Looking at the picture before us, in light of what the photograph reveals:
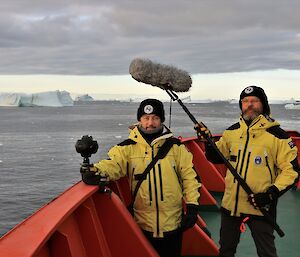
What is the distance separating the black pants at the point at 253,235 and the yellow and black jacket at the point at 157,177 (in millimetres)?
518

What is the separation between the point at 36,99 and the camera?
418ft

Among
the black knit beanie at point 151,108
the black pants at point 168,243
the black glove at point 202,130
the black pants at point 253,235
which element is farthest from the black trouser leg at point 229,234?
the black knit beanie at point 151,108

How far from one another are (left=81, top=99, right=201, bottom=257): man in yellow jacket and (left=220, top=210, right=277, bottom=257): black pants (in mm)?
467

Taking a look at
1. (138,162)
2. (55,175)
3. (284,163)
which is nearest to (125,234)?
(138,162)

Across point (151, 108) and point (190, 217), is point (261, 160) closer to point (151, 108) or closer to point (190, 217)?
point (190, 217)

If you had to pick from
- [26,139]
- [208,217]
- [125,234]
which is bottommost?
[26,139]

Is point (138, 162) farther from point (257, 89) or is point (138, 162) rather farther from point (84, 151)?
point (257, 89)

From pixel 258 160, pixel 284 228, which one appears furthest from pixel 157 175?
pixel 284 228

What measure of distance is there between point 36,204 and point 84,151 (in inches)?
631

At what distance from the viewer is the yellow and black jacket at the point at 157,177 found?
9.97ft

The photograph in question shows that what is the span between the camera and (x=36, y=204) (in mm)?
18078

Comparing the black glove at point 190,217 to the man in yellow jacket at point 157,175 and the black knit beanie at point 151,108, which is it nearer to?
the man in yellow jacket at point 157,175

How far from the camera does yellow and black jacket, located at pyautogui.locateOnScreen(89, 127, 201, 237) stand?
3.04 m

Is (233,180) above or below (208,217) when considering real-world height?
above
